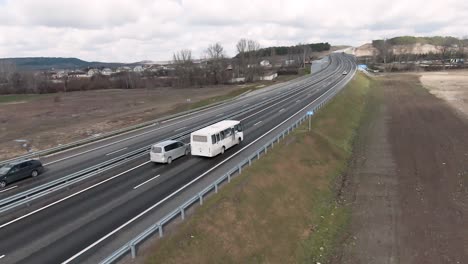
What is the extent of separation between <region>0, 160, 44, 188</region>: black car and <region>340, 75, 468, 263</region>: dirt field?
80.5 feet

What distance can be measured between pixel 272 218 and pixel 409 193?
12.4 meters

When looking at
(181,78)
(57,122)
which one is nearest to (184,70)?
(181,78)

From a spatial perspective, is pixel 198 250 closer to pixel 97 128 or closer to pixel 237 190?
pixel 237 190

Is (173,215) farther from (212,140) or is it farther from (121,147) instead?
(121,147)

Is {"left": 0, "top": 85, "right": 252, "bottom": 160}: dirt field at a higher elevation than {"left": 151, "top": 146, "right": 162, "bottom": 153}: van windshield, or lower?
lower

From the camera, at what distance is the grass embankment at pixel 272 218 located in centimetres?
1695

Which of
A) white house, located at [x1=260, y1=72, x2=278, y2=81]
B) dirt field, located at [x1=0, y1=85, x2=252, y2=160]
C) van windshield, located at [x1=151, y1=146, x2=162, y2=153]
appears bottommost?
dirt field, located at [x1=0, y1=85, x2=252, y2=160]

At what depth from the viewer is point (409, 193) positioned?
2694 centimetres

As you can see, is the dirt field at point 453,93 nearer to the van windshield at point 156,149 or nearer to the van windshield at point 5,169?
the van windshield at point 156,149

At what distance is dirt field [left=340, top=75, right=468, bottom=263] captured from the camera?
64.1 ft

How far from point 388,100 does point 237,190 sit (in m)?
60.7

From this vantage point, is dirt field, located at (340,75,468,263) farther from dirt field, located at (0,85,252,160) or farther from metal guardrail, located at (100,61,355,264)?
dirt field, located at (0,85,252,160)

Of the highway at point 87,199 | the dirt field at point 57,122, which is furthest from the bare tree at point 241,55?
the highway at point 87,199

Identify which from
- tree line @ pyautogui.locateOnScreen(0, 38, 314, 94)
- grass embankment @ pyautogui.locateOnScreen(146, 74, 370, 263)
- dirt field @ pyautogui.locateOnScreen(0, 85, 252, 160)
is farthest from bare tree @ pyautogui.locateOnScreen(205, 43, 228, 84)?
grass embankment @ pyautogui.locateOnScreen(146, 74, 370, 263)
